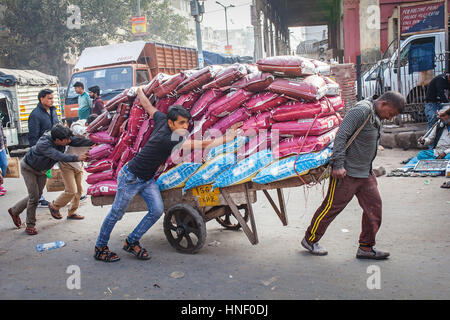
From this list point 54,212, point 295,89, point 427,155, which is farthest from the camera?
point 427,155

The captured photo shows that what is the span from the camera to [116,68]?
40.6ft

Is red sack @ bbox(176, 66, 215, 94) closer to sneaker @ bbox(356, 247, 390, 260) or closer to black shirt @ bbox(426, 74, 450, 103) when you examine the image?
sneaker @ bbox(356, 247, 390, 260)

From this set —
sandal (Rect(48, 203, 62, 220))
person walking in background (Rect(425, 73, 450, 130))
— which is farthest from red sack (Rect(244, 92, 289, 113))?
person walking in background (Rect(425, 73, 450, 130))

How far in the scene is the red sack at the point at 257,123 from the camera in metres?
4.01

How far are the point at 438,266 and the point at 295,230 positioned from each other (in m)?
1.61

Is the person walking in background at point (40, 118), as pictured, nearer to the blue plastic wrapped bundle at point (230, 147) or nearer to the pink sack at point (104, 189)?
the pink sack at point (104, 189)

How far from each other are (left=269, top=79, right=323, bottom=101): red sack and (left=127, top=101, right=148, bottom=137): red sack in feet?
4.45

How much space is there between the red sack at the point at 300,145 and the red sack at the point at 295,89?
357 millimetres

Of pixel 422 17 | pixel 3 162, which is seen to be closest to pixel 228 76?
pixel 3 162

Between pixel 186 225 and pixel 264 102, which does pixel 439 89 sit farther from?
pixel 186 225

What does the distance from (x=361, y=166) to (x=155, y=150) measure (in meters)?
1.84

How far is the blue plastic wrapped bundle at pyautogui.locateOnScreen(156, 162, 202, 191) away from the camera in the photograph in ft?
13.7
